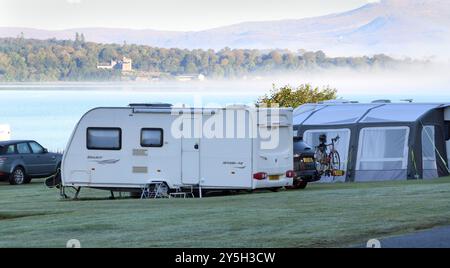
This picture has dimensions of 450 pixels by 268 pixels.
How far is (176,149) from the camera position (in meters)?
22.3

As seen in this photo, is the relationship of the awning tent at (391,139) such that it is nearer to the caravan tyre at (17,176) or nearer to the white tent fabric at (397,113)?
the white tent fabric at (397,113)

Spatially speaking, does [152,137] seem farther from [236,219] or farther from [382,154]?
[382,154]

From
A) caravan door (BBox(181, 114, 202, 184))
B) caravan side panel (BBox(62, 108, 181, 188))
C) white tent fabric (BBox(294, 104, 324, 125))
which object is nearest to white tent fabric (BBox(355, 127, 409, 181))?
white tent fabric (BBox(294, 104, 324, 125))

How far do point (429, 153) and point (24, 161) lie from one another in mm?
12632

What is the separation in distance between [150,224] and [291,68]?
122m

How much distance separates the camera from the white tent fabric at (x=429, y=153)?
29500 millimetres

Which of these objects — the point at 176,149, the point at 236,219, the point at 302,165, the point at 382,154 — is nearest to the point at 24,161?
the point at 302,165

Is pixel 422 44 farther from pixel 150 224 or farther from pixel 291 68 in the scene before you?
pixel 150 224

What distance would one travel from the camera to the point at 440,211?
15047 mm

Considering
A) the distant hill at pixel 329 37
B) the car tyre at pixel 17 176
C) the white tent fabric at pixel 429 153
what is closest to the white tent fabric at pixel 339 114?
the white tent fabric at pixel 429 153

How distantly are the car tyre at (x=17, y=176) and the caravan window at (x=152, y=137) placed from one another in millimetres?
10241

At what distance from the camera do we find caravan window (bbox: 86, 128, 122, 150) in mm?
22594

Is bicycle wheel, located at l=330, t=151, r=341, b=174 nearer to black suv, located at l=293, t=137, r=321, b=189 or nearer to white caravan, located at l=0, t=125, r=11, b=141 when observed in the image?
black suv, located at l=293, t=137, r=321, b=189
